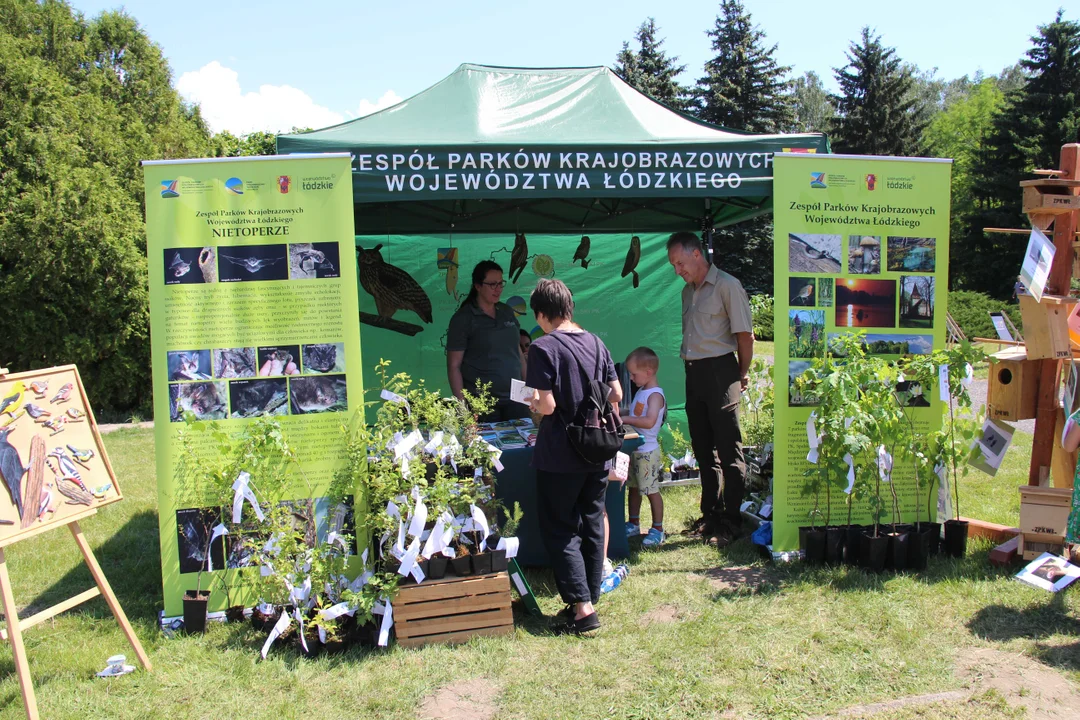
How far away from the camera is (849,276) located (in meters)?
4.12

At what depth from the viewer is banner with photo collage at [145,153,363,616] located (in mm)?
3523

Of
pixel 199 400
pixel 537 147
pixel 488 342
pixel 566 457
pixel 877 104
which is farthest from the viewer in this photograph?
pixel 877 104

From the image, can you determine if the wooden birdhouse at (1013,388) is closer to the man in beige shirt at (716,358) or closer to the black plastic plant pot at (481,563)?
the man in beige shirt at (716,358)

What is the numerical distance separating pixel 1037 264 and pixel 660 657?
108 inches

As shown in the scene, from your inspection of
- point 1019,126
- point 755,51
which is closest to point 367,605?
point 755,51

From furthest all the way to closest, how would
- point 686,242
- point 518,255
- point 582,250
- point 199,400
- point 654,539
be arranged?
1. point 582,250
2. point 518,255
3. point 654,539
4. point 686,242
5. point 199,400

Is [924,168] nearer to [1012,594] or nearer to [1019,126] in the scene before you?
[1012,594]

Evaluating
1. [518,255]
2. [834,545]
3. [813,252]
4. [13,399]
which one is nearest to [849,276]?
[813,252]

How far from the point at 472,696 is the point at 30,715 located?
1.54 m

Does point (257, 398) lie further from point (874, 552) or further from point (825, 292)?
point (874, 552)

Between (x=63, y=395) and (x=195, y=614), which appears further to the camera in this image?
(x=195, y=614)

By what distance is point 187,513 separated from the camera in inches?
139

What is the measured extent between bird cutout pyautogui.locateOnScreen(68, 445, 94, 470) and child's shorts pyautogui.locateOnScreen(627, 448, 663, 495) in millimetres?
2700

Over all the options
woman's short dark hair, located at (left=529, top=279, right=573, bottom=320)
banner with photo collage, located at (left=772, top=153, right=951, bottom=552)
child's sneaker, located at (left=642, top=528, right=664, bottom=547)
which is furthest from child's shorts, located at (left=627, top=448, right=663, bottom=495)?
woman's short dark hair, located at (left=529, top=279, right=573, bottom=320)
